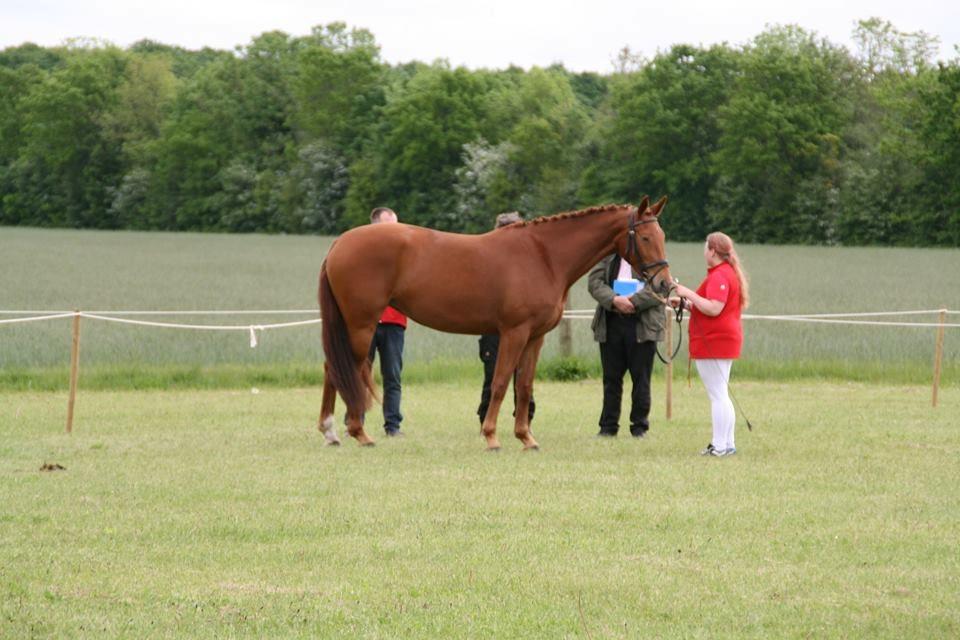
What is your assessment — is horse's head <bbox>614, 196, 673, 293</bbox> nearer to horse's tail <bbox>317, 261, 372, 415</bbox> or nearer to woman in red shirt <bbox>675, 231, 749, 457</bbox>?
woman in red shirt <bbox>675, 231, 749, 457</bbox>

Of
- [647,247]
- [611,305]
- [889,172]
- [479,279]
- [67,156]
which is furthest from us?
[67,156]

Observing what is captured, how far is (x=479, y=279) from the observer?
11.0 metres

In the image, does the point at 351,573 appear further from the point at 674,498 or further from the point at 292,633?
the point at 674,498

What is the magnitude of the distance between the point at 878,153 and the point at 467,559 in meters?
55.3

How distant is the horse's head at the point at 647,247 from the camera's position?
10.8 m

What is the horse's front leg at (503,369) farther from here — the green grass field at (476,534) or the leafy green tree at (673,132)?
the leafy green tree at (673,132)

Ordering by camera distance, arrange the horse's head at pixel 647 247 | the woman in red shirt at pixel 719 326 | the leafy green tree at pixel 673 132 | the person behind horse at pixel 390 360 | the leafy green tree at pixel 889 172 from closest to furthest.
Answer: the woman in red shirt at pixel 719 326 → the horse's head at pixel 647 247 → the person behind horse at pixel 390 360 → the leafy green tree at pixel 889 172 → the leafy green tree at pixel 673 132

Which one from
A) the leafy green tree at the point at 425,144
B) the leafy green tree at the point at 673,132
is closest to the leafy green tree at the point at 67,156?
the leafy green tree at the point at 425,144

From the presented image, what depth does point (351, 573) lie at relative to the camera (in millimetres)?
6348

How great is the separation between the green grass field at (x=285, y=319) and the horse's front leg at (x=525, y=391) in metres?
5.94

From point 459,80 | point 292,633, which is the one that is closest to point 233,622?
point 292,633

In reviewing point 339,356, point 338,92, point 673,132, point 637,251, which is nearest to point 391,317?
point 339,356

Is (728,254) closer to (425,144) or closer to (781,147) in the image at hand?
(781,147)

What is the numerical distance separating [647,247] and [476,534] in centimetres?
430
